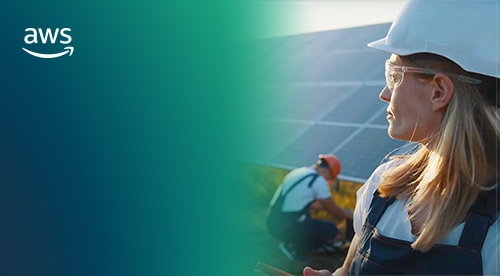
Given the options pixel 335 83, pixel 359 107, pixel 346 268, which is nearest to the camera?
pixel 346 268

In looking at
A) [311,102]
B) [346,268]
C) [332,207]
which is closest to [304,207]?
[332,207]

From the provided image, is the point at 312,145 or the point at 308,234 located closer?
the point at 308,234

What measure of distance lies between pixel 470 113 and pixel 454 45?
204 millimetres

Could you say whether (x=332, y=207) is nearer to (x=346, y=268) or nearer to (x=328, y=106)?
(x=328, y=106)

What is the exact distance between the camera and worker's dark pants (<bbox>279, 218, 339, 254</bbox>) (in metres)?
6.32

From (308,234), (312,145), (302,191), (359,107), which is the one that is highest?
(359,107)

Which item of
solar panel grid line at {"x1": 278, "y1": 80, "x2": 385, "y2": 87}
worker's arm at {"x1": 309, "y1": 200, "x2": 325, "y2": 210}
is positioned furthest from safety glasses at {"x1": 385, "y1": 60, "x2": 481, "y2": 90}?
solar panel grid line at {"x1": 278, "y1": 80, "x2": 385, "y2": 87}

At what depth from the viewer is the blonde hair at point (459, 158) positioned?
1677 millimetres

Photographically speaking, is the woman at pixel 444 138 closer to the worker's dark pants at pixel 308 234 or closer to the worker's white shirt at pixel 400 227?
the worker's white shirt at pixel 400 227

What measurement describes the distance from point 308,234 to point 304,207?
1.42ft

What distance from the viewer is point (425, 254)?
5.53 ft

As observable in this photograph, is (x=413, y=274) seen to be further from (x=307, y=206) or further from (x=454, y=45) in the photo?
(x=307, y=206)

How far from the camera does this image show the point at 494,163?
174 centimetres

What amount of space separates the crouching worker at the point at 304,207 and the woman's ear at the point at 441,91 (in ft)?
14.0
